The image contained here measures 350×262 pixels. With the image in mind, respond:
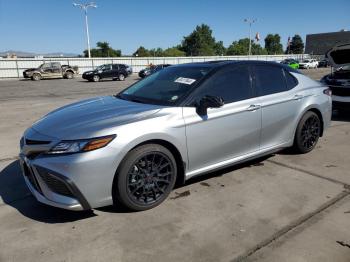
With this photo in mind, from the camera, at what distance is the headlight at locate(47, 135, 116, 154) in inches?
124

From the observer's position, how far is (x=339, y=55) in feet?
27.6

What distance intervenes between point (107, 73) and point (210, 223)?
88.3ft

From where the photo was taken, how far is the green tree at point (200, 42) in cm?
11144

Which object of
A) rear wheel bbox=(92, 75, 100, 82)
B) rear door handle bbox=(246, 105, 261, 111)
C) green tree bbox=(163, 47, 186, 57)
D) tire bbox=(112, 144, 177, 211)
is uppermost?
green tree bbox=(163, 47, 186, 57)

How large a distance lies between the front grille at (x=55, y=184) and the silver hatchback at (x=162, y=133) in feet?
0.04

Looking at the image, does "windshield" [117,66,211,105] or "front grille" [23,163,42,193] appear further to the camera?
"windshield" [117,66,211,105]

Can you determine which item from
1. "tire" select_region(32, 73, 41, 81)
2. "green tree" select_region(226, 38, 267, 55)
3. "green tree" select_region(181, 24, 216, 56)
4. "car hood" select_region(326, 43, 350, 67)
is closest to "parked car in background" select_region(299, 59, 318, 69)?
"tire" select_region(32, 73, 41, 81)

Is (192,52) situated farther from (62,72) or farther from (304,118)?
(304,118)

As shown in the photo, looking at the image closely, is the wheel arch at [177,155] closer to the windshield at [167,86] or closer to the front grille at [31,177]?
the windshield at [167,86]

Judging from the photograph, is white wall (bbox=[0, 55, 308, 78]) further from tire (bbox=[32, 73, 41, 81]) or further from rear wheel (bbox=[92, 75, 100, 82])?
rear wheel (bbox=[92, 75, 100, 82])

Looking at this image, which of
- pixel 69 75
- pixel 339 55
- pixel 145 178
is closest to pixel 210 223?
pixel 145 178

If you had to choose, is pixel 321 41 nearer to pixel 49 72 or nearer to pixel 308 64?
pixel 308 64

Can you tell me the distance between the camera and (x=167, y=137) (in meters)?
3.59

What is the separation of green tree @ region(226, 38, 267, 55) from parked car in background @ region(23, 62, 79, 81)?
327 ft
